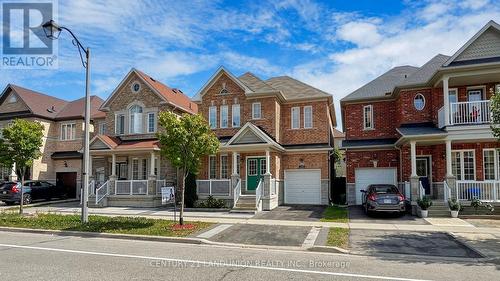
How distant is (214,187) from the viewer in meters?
21.3

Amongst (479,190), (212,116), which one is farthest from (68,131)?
(479,190)

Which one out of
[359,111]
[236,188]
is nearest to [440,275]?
[236,188]

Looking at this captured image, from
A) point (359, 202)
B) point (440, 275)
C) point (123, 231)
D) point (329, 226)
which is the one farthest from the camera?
point (359, 202)

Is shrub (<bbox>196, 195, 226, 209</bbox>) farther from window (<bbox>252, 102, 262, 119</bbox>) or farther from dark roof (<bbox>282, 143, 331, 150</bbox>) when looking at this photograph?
window (<bbox>252, 102, 262, 119</bbox>)

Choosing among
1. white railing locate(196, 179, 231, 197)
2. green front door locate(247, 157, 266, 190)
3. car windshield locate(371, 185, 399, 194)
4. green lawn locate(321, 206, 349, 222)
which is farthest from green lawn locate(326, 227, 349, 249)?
green front door locate(247, 157, 266, 190)

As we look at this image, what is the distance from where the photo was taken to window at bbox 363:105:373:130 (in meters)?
23.4

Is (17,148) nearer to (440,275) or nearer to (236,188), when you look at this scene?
(236,188)

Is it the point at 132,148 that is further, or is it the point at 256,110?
the point at 256,110

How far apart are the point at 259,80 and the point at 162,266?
724 inches

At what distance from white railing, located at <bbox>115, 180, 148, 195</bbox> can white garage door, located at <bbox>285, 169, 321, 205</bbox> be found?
362 inches

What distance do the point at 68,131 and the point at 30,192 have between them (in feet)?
21.1

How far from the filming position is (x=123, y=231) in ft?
42.6

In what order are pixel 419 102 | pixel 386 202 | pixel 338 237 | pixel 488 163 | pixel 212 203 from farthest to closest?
1. pixel 419 102
2. pixel 212 203
3. pixel 488 163
4. pixel 386 202
5. pixel 338 237

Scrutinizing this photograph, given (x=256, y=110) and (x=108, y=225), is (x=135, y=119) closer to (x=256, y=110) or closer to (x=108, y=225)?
(x=256, y=110)
